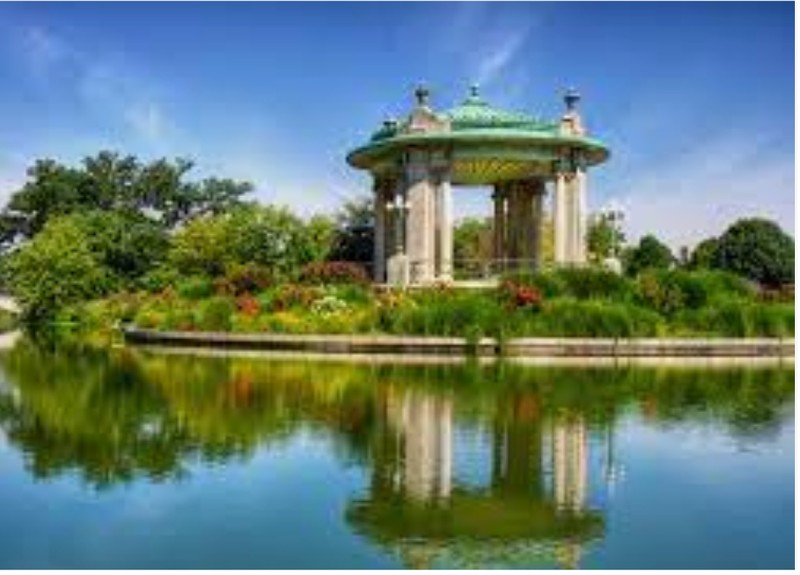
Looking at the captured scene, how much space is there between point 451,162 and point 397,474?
914 inches

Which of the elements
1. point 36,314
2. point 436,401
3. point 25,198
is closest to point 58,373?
point 436,401

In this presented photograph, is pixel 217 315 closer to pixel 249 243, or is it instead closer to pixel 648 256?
pixel 249 243

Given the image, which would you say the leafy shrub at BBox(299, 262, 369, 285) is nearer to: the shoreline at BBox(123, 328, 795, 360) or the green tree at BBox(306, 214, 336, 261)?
the shoreline at BBox(123, 328, 795, 360)

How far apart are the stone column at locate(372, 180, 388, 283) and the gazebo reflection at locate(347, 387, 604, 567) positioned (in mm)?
24043

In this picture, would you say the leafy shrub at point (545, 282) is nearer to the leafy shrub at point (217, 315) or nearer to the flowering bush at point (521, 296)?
the flowering bush at point (521, 296)

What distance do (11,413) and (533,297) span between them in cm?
1359

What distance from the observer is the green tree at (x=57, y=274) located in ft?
156

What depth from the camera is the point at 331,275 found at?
1307 inches

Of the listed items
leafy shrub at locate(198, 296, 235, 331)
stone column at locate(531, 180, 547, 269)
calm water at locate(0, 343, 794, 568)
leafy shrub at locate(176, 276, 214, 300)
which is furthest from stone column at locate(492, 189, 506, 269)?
calm water at locate(0, 343, 794, 568)

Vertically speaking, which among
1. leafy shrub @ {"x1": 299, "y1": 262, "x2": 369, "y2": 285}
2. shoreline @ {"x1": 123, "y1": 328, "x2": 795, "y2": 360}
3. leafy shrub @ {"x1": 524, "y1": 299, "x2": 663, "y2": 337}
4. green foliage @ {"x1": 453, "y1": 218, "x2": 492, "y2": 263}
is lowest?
shoreline @ {"x1": 123, "y1": 328, "x2": 795, "y2": 360}

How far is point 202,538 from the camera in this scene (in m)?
8.48

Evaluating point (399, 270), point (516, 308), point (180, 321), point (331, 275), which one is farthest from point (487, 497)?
point (399, 270)

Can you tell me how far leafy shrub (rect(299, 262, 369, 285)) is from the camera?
3306 cm

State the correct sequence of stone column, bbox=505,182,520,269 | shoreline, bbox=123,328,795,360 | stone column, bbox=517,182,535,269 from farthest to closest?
stone column, bbox=505,182,520,269 → stone column, bbox=517,182,535,269 → shoreline, bbox=123,328,795,360
